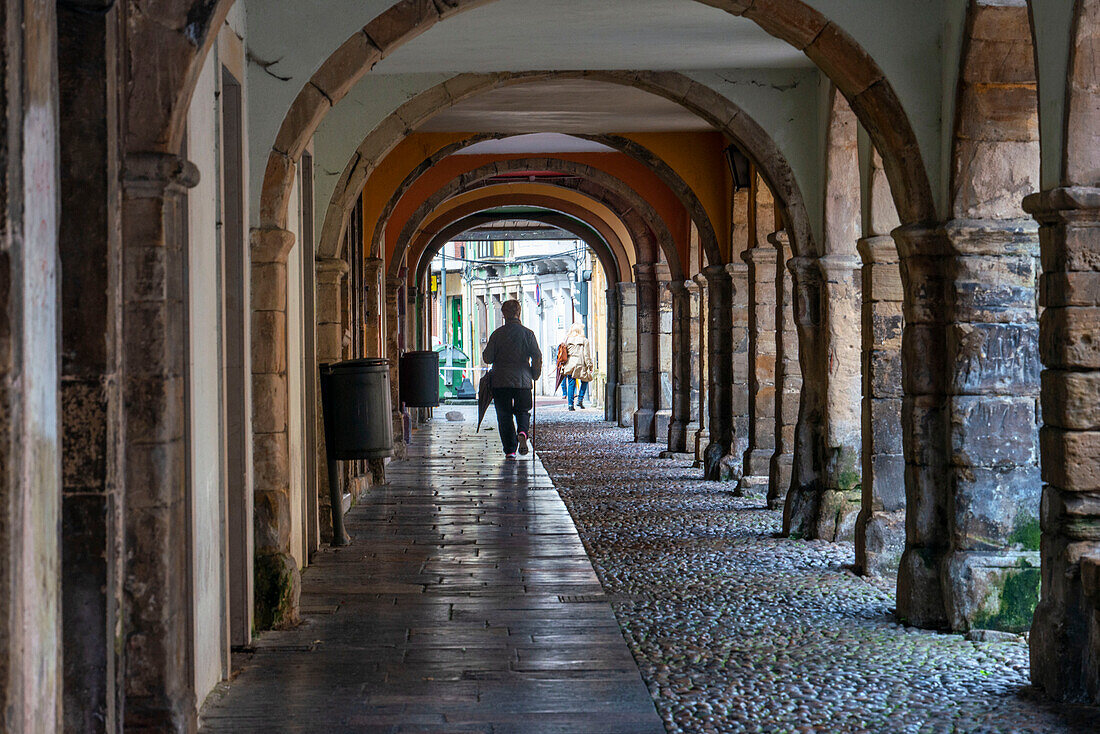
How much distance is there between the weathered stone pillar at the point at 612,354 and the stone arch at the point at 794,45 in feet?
43.9

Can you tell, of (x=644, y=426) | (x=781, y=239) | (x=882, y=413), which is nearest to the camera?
(x=882, y=413)

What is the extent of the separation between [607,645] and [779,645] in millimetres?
658

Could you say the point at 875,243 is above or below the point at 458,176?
below

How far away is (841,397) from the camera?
767 cm

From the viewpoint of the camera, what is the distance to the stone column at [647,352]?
51.0 feet

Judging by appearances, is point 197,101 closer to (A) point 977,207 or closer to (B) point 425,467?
(A) point 977,207

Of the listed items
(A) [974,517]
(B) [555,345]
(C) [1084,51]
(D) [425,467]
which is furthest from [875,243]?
(B) [555,345]

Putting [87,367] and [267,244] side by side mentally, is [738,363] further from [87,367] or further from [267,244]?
[87,367]

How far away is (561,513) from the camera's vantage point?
8844mm

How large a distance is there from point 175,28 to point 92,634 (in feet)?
5.21

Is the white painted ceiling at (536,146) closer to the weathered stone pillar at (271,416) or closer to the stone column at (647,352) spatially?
the stone column at (647,352)

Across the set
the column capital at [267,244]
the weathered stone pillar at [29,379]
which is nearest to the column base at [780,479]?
the column capital at [267,244]

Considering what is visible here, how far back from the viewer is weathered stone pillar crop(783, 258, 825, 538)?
775 cm

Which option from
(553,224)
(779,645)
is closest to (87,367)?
(779,645)
